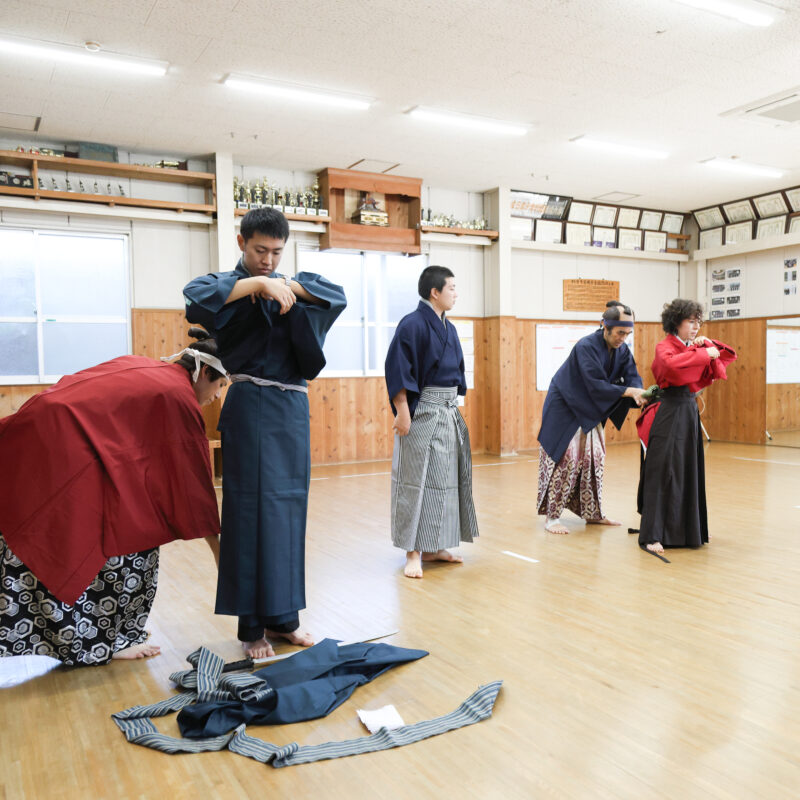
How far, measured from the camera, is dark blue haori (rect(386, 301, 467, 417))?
3.59 metres

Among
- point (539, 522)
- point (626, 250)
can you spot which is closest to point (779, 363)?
point (626, 250)

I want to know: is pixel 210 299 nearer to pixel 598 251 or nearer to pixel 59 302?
pixel 59 302

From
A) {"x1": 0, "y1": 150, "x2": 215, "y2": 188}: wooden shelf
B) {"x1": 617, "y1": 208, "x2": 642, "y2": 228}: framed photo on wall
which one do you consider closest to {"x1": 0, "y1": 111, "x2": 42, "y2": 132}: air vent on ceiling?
{"x1": 0, "y1": 150, "x2": 215, "y2": 188}: wooden shelf

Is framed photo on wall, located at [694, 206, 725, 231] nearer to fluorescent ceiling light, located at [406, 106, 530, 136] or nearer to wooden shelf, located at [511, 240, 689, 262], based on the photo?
wooden shelf, located at [511, 240, 689, 262]

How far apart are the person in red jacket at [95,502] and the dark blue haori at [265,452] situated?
0.10 metres

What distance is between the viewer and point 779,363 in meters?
9.18

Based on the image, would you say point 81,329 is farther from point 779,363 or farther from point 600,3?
point 779,363

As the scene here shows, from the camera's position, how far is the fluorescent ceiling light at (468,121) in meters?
5.94

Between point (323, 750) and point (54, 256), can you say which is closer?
point (323, 750)

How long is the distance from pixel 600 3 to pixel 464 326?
15.7ft

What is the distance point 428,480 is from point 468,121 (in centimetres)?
378

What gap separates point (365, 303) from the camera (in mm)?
8070

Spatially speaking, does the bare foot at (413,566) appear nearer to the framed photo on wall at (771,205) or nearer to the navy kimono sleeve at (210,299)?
the navy kimono sleeve at (210,299)

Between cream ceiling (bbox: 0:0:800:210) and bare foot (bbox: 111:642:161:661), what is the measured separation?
3434mm
